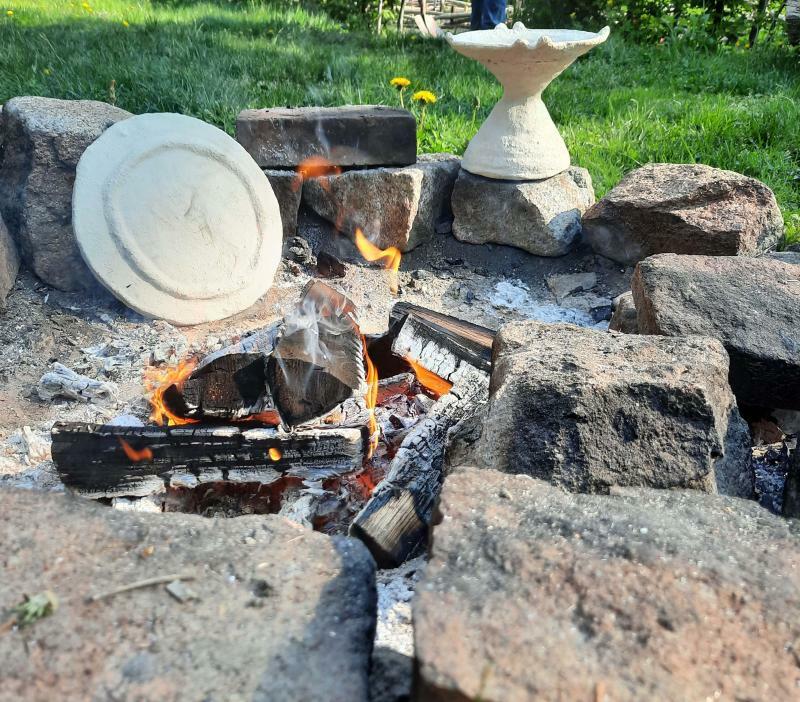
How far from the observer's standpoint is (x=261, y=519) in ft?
5.01

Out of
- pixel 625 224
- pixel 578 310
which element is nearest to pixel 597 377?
pixel 578 310

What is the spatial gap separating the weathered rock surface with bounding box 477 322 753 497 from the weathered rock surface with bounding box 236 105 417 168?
227 cm

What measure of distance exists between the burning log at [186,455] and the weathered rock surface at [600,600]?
0.85 metres

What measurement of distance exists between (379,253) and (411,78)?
7.07 feet

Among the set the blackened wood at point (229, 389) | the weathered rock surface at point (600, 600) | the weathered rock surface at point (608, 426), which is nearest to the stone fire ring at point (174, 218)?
the blackened wood at point (229, 389)

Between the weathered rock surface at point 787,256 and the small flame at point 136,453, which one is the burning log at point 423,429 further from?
the weathered rock surface at point 787,256

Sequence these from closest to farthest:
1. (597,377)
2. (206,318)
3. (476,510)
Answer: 1. (476,510)
2. (597,377)
3. (206,318)

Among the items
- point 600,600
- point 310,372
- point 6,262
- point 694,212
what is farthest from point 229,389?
point 694,212

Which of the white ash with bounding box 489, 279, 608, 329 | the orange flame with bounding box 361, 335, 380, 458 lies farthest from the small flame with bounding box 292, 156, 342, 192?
the orange flame with bounding box 361, 335, 380, 458

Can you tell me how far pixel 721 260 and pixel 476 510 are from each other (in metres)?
1.70

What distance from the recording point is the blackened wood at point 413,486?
2053mm

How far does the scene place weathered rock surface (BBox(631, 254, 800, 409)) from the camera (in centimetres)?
229

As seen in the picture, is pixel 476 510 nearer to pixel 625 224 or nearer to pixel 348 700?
pixel 348 700

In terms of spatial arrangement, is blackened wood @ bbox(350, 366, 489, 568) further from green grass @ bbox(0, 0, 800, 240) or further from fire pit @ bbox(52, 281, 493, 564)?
green grass @ bbox(0, 0, 800, 240)
